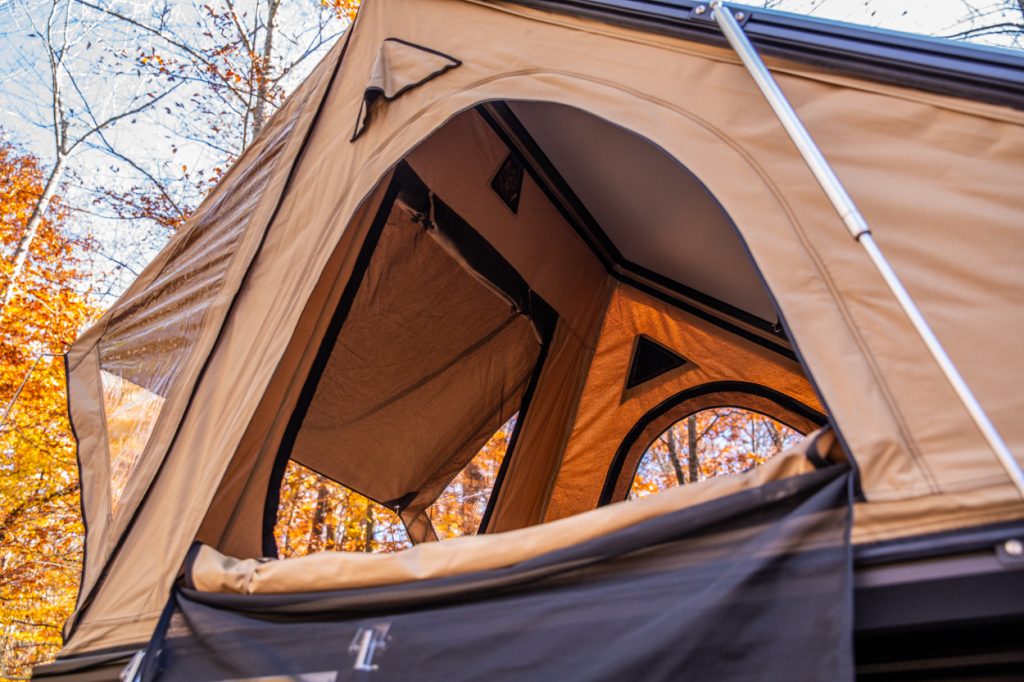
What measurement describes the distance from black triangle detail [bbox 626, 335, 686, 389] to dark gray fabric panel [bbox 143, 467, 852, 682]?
8.03 ft

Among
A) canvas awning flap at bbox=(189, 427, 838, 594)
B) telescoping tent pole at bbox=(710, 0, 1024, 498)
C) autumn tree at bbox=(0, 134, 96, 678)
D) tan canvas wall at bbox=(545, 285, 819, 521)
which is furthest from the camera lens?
autumn tree at bbox=(0, 134, 96, 678)

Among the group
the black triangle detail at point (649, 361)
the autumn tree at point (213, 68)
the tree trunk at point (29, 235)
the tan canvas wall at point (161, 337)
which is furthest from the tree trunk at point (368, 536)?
the tree trunk at point (29, 235)

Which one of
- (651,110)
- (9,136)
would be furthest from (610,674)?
(9,136)

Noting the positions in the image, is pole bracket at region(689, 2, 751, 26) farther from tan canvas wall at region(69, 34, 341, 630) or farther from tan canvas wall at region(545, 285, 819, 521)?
tan canvas wall at region(545, 285, 819, 521)

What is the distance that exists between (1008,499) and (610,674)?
2.13 ft

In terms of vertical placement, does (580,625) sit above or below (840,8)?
below

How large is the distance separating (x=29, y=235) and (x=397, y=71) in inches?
370

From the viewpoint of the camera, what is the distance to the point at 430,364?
3.66 metres

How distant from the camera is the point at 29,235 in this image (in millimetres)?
9680

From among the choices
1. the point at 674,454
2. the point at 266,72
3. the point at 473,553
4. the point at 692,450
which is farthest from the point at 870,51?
the point at 266,72

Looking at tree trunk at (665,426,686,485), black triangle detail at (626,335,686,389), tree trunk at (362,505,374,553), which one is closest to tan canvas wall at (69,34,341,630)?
black triangle detail at (626,335,686,389)

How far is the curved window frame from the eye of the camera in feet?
11.8

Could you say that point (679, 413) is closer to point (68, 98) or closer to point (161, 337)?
point (161, 337)

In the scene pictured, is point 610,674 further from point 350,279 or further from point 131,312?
point 131,312
